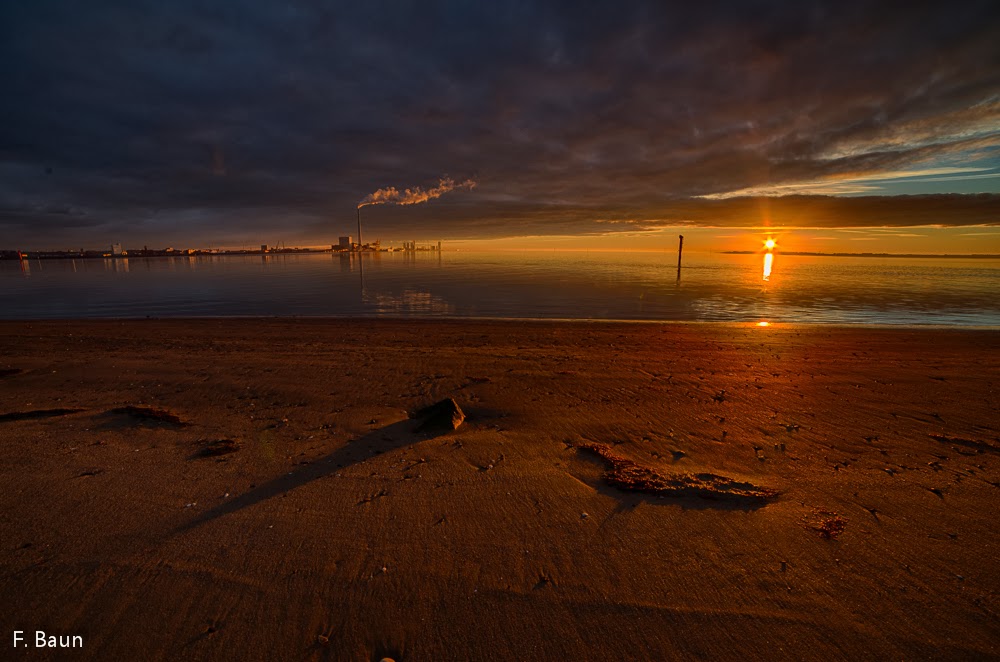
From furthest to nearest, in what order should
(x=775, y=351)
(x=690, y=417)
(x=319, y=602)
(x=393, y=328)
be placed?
(x=393, y=328)
(x=775, y=351)
(x=690, y=417)
(x=319, y=602)

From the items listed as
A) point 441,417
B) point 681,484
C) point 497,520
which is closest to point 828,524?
point 681,484

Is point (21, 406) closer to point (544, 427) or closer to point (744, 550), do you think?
point (544, 427)

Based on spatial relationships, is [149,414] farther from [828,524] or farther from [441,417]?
[828,524]

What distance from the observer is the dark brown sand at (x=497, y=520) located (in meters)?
3.46

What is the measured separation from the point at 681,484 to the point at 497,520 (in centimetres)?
273

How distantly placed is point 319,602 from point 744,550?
438cm

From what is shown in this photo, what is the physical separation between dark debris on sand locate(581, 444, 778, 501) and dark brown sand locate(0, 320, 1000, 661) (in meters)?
0.08

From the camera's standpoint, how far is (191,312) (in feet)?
99.2

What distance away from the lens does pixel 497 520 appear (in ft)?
16.3

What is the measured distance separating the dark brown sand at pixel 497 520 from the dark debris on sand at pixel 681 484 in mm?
84

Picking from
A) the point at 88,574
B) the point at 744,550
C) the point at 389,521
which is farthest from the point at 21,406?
the point at 744,550

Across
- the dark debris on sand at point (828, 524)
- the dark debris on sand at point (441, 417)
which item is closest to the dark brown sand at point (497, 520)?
the dark debris on sand at point (828, 524)

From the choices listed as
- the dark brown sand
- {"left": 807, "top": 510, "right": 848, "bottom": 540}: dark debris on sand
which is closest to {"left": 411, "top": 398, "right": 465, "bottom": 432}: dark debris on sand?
the dark brown sand

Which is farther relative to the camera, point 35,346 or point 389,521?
point 35,346
